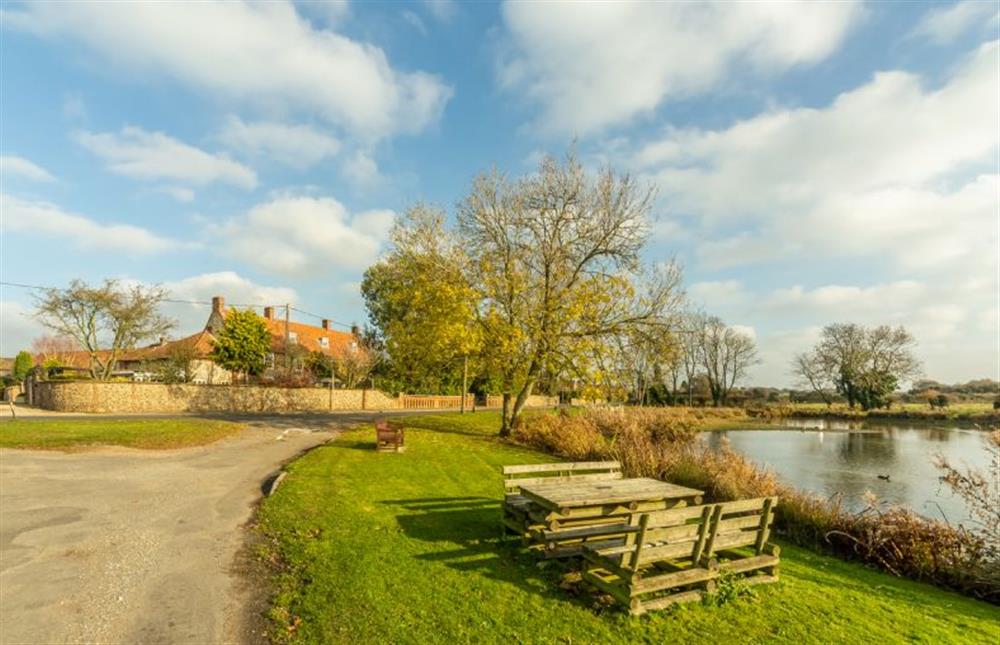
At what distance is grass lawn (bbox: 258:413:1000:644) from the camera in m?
5.63

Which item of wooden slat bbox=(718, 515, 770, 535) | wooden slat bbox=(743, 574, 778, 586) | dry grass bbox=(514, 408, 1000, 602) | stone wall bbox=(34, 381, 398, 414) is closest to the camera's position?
wooden slat bbox=(718, 515, 770, 535)

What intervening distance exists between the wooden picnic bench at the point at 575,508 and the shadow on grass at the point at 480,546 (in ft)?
0.91

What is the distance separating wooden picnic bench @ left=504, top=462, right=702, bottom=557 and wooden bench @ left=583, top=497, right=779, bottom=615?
682 millimetres

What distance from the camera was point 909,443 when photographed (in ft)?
109

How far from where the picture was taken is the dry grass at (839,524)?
380 inches

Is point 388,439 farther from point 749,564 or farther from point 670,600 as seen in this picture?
point 670,600

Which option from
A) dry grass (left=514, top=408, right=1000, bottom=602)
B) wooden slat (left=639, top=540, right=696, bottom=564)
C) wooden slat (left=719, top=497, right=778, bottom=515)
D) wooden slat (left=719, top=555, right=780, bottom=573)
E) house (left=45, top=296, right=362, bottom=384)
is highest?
house (left=45, top=296, right=362, bottom=384)

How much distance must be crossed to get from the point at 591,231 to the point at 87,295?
109 ft

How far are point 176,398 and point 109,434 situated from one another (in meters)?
14.2

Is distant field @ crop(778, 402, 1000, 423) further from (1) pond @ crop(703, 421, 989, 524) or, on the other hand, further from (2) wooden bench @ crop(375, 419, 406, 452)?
(2) wooden bench @ crop(375, 419, 406, 452)

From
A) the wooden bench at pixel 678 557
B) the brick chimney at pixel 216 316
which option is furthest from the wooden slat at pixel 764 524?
the brick chimney at pixel 216 316

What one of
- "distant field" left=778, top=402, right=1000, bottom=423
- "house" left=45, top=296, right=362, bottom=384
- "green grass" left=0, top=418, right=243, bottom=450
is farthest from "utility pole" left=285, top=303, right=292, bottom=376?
"distant field" left=778, top=402, right=1000, bottom=423

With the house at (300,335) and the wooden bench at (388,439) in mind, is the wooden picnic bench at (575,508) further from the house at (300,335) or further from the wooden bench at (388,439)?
the house at (300,335)

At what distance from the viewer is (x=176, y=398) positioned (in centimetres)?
3122
